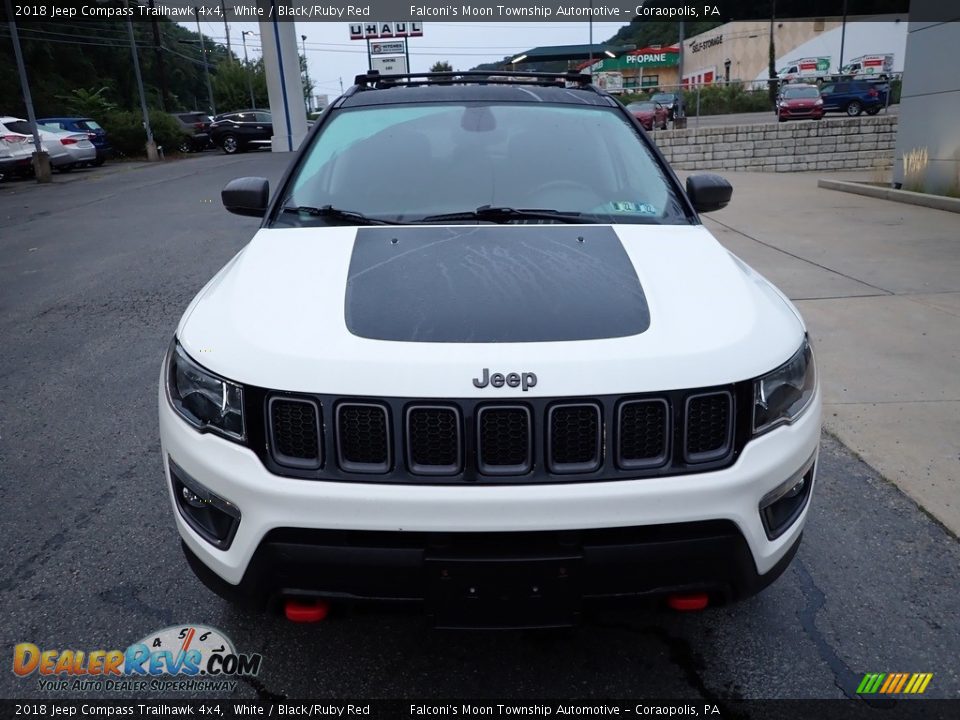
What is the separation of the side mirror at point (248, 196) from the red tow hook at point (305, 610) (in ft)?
6.83

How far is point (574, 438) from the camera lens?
1.94m

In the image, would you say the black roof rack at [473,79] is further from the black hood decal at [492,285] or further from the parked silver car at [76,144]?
the parked silver car at [76,144]

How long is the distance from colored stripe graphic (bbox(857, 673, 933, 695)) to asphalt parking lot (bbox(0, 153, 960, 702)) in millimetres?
22

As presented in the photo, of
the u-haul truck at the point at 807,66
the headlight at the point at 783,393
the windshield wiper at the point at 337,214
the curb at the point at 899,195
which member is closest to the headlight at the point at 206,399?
the windshield wiper at the point at 337,214

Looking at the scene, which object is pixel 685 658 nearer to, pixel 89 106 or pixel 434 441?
pixel 434 441

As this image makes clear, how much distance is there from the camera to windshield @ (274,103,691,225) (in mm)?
3037

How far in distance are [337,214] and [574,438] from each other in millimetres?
1487

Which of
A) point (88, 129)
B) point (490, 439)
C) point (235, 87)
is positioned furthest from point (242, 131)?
point (490, 439)

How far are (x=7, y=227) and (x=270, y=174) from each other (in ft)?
26.7

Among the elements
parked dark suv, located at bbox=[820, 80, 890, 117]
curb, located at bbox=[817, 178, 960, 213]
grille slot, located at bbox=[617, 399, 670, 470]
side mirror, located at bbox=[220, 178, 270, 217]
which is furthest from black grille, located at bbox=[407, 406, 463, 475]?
parked dark suv, located at bbox=[820, 80, 890, 117]

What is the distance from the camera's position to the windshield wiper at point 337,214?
290 cm

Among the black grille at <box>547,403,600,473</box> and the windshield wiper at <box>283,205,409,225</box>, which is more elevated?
the windshield wiper at <box>283,205,409,225</box>

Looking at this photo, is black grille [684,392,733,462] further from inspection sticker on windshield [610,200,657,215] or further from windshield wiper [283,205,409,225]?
windshield wiper [283,205,409,225]

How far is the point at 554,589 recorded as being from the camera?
1891mm
